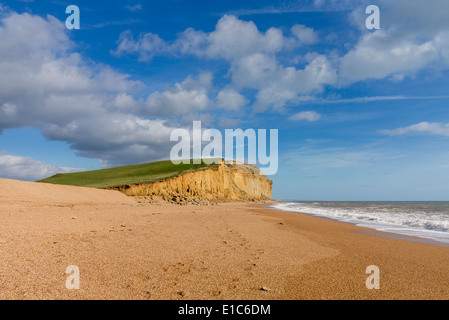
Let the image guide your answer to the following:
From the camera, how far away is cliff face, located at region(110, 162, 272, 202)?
3347cm

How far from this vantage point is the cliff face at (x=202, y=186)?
33469 millimetres

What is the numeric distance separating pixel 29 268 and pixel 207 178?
3928 centimetres

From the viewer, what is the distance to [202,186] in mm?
42094

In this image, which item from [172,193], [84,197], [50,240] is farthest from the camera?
[172,193]

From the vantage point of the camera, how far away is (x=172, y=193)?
3575 cm
